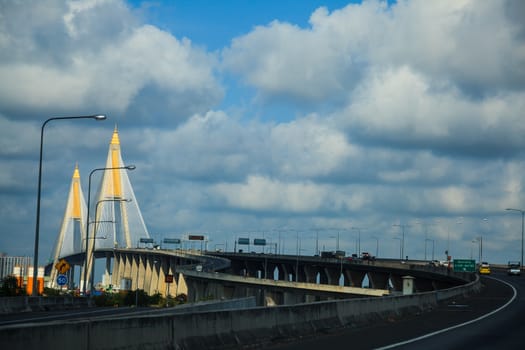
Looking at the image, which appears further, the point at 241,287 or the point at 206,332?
the point at 241,287

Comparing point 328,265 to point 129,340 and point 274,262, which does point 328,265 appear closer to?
point 274,262

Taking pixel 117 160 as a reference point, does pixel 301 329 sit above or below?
below

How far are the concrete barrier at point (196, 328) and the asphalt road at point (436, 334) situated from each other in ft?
1.79

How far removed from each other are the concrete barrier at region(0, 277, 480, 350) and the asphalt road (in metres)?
0.55

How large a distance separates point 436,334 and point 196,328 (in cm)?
1061

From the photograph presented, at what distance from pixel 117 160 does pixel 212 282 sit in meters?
56.2

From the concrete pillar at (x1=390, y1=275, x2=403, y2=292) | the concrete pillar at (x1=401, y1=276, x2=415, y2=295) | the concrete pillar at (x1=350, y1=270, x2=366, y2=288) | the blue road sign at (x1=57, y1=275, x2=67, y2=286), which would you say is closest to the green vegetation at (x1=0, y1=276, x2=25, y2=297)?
the blue road sign at (x1=57, y1=275, x2=67, y2=286)

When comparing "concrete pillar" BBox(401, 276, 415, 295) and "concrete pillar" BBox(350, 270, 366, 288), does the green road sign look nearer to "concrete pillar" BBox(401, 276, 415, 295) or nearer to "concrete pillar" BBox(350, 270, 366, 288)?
"concrete pillar" BBox(350, 270, 366, 288)

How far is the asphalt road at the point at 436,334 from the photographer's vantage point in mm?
21344

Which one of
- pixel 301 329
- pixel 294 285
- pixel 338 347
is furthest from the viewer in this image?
pixel 294 285

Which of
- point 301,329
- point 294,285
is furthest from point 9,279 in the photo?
point 294,285

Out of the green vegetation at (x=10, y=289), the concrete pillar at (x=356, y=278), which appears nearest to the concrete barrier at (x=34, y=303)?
the green vegetation at (x=10, y=289)

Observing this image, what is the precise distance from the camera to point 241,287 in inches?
5162

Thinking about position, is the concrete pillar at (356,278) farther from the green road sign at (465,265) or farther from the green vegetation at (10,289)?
the green vegetation at (10,289)
